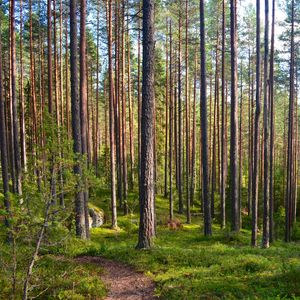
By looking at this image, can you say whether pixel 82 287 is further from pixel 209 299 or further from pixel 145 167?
pixel 145 167

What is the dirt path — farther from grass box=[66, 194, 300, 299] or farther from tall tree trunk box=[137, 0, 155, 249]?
tall tree trunk box=[137, 0, 155, 249]

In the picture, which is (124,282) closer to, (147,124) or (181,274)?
(181,274)

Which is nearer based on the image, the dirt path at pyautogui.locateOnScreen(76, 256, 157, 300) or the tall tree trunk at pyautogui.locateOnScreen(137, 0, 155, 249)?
the dirt path at pyautogui.locateOnScreen(76, 256, 157, 300)

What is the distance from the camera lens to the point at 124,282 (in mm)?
8023

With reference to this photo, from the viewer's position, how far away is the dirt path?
23.6 ft

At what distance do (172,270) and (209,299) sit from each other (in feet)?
7.65

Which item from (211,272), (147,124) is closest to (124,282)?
(211,272)

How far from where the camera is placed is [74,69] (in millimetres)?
12172

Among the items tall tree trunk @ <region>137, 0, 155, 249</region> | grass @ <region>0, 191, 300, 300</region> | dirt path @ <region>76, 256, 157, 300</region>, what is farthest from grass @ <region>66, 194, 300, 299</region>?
tall tree trunk @ <region>137, 0, 155, 249</region>

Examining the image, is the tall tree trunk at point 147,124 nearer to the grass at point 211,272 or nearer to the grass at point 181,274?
the grass at point 211,272

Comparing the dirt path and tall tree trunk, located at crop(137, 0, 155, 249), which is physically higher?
tall tree trunk, located at crop(137, 0, 155, 249)

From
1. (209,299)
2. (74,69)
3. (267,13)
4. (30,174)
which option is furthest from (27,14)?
(209,299)

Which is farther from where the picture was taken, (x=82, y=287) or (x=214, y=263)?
(x=214, y=263)

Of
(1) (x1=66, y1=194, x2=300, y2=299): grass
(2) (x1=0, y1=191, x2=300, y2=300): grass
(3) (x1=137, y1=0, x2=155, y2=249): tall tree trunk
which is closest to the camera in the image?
(1) (x1=66, y1=194, x2=300, y2=299): grass
